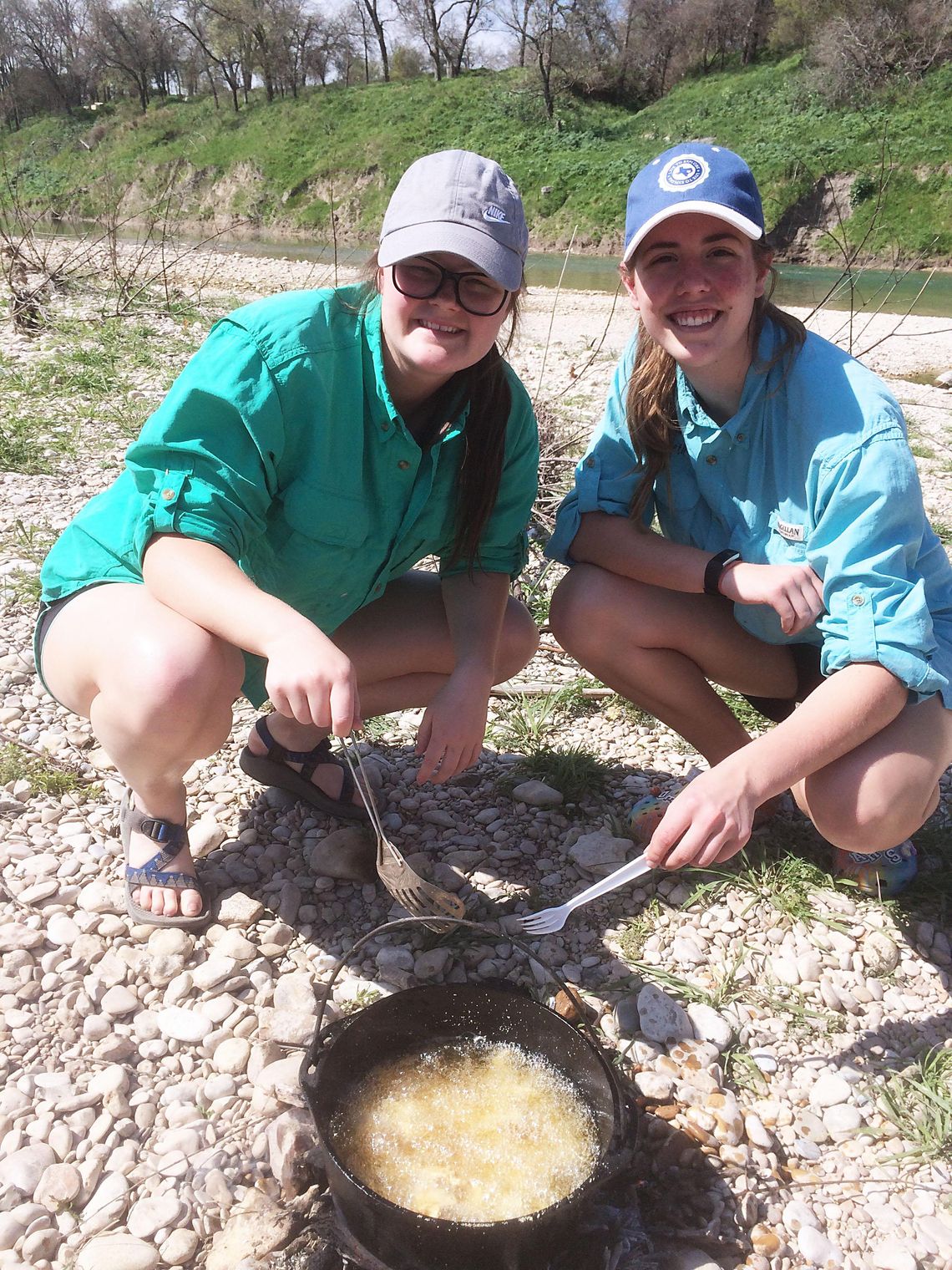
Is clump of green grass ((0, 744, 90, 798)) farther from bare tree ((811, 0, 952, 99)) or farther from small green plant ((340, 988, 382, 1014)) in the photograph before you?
bare tree ((811, 0, 952, 99))

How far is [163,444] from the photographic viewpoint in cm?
169

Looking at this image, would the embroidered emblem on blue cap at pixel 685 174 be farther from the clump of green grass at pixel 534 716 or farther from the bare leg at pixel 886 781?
the clump of green grass at pixel 534 716

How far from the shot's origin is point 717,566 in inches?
82.9

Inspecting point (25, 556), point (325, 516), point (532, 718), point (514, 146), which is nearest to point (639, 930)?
point (532, 718)

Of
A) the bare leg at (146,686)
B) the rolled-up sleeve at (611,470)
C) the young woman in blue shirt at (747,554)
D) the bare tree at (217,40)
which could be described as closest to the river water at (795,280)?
the rolled-up sleeve at (611,470)

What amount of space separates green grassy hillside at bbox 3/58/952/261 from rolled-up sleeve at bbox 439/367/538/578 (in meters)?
21.9

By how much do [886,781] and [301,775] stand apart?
1.39m

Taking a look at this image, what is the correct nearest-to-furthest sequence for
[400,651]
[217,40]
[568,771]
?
[400,651], [568,771], [217,40]

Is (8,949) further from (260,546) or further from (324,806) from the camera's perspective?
(260,546)

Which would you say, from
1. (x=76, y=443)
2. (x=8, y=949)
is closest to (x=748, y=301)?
(x=8, y=949)

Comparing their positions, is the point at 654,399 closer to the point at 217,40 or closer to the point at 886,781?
the point at 886,781

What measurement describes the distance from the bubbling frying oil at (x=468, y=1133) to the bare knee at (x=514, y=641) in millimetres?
987

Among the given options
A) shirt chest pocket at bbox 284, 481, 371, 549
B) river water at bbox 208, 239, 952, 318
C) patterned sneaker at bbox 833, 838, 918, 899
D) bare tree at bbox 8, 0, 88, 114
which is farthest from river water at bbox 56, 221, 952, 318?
bare tree at bbox 8, 0, 88, 114

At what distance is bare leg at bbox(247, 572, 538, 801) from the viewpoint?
88.7 inches
